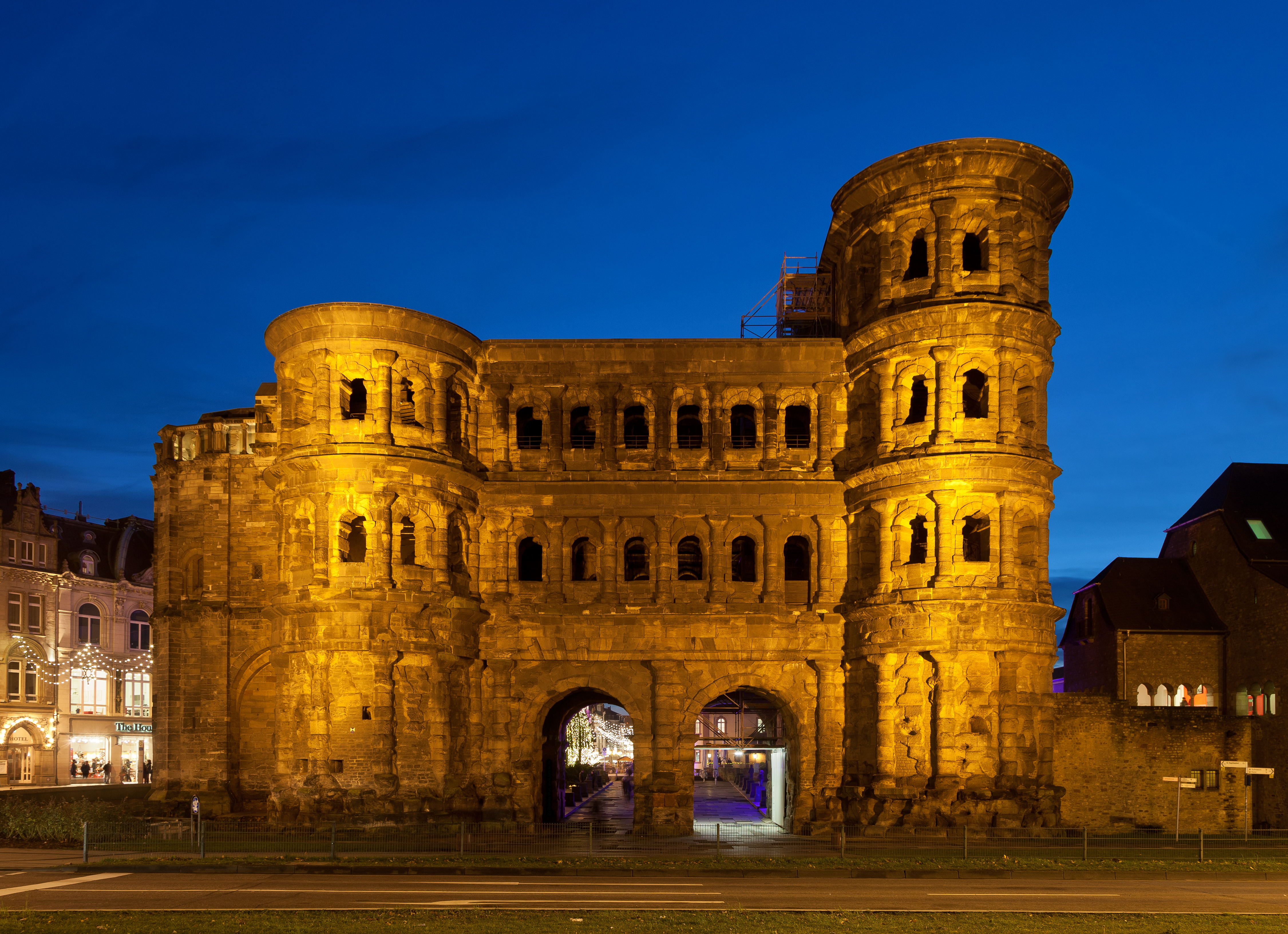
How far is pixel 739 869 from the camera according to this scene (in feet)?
88.2

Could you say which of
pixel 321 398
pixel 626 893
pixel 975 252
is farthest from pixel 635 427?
pixel 626 893

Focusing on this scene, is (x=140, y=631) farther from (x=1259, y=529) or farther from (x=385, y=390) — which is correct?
(x=1259, y=529)

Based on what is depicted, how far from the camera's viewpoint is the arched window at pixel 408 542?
123ft

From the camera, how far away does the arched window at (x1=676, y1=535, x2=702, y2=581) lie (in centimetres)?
4109

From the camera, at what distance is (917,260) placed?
38656mm

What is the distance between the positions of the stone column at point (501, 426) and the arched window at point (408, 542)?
12.3ft

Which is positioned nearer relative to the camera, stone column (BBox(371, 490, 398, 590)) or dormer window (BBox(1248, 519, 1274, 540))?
stone column (BBox(371, 490, 398, 590))

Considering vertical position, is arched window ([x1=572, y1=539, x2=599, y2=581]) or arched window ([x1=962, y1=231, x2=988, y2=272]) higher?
arched window ([x1=962, y1=231, x2=988, y2=272])

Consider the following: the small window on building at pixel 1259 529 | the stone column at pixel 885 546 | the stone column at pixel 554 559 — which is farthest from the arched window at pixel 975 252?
the small window on building at pixel 1259 529

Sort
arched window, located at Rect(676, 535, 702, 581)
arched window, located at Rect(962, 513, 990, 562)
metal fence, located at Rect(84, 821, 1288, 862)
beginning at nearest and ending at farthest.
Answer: metal fence, located at Rect(84, 821, 1288, 862), arched window, located at Rect(962, 513, 990, 562), arched window, located at Rect(676, 535, 702, 581)

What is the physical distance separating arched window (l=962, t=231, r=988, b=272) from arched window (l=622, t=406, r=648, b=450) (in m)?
11.8

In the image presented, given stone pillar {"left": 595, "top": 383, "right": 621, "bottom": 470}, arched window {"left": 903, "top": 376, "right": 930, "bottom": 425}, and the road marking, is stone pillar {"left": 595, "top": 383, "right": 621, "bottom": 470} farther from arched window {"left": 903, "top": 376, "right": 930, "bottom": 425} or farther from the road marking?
the road marking

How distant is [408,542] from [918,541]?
53.7 ft

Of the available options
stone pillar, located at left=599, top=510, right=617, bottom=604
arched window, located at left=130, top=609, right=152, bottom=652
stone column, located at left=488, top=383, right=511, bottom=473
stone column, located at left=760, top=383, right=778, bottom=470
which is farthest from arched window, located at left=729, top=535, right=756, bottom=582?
arched window, located at left=130, top=609, right=152, bottom=652
